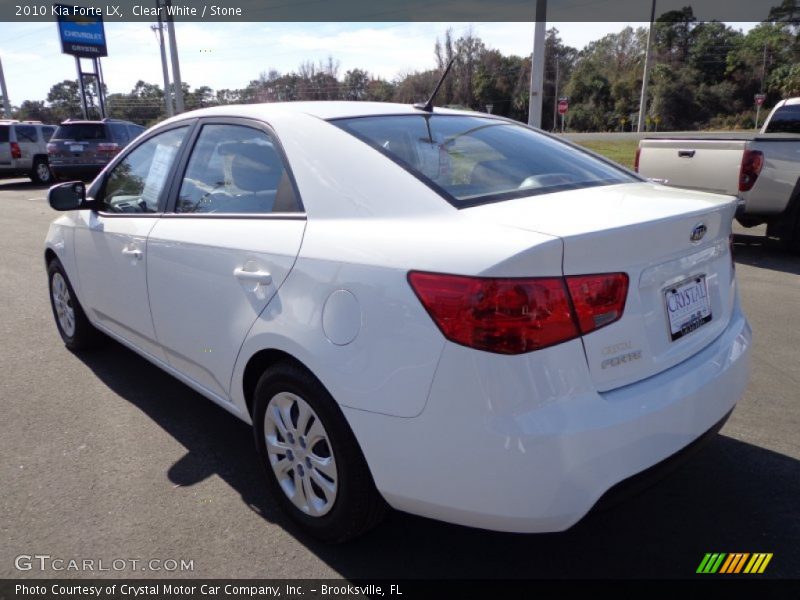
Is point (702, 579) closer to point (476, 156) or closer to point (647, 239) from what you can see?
point (647, 239)

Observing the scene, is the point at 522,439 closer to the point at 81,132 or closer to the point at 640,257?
the point at 640,257

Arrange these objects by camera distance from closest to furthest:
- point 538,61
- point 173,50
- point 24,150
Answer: point 538,61
point 24,150
point 173,50

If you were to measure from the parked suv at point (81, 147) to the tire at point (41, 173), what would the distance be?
194 cm

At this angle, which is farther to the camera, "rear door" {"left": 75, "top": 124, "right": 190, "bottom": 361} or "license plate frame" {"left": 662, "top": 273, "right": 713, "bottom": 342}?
"rear door" {"left": 75, "top": 124, "right": 190, "bottom": 361}

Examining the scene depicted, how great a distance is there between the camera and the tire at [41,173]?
66.2 feet

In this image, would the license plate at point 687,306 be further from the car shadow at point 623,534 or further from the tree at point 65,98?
the tree at point 65,98

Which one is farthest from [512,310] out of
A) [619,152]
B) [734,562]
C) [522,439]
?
[619,152]

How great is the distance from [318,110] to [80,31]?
4153 centimetres

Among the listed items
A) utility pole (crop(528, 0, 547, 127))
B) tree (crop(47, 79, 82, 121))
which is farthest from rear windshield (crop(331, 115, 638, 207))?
tree (crop(47, 79, 82, 121))

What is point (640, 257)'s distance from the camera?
2012 millimetres

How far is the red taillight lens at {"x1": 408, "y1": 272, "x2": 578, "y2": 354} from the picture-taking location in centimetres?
183

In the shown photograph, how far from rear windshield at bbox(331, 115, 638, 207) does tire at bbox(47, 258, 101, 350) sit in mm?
2845

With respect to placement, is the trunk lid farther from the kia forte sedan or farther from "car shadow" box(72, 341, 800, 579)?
"car shadow" box(72, 341, 800, 579)

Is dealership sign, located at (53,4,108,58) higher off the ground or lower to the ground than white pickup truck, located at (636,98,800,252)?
higher
